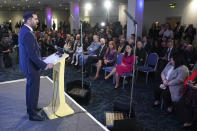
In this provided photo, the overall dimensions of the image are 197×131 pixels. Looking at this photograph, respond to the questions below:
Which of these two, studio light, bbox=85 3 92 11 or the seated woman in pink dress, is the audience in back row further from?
studio light, bbox=85 3 92 11

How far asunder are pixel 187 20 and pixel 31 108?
11439 millimetres

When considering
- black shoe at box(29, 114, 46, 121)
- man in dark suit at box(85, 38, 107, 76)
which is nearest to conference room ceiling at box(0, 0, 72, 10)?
man in dark suit at box(85, 38, 107, 76)

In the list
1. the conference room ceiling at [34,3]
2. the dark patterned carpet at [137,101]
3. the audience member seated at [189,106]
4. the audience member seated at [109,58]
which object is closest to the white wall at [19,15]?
the conference room ceiling at [34,3]

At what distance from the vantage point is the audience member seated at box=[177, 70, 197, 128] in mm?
2873

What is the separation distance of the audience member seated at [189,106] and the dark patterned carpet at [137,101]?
17 cm

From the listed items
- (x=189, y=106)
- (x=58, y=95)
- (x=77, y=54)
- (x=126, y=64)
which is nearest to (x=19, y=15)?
(x=77, y=54)

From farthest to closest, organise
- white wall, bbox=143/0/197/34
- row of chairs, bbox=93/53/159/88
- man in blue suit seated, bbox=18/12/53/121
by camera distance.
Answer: white wall, bbox=143/0/197/34
row of chairs, bbox=93/53/159/88
man in blue suit seated, bbox=18/12/53/121

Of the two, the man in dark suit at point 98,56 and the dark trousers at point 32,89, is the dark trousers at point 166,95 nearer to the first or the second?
the dark trousers at point 32,89

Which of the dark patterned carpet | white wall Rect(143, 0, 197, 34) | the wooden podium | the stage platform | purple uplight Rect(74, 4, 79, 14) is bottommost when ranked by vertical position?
the dark patterned carpet

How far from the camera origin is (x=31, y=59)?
7.72 feet

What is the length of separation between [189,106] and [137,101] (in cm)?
118

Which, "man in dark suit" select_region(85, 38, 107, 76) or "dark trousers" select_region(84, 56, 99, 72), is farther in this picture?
"dark trousers" select_region(84, 56, 99, 72)

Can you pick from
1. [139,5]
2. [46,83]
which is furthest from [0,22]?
[46,83]

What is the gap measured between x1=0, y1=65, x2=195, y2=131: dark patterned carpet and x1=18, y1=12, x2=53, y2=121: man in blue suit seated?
4.02ft
